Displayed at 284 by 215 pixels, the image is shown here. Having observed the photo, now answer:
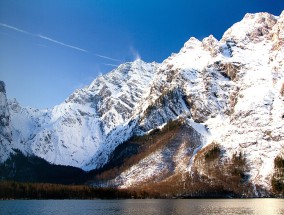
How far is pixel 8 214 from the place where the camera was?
485ft

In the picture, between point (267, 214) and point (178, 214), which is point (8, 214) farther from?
point (267, 214)

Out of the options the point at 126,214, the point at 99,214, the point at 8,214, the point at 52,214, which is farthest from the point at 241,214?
the point at 8,214

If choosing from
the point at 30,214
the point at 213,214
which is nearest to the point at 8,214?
the point at 30,214

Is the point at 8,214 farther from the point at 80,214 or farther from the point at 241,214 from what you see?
the point at 241,214

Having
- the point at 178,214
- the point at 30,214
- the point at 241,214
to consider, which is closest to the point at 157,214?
the point at 178,214

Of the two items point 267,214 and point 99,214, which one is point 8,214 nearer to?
point 99,214

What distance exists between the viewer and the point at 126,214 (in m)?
151

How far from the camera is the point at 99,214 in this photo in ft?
501

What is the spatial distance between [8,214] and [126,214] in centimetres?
3933

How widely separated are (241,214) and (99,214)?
4803 centimetres

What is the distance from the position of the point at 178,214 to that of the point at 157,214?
712cm

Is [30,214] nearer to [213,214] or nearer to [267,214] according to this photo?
[213,214]

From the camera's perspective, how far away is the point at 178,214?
146 meters

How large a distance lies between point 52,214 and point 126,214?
83.4 feet
